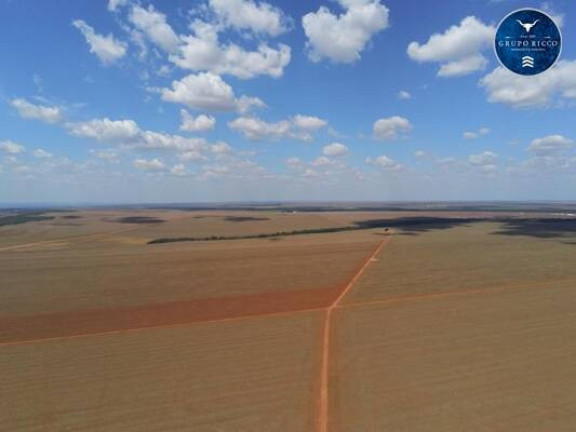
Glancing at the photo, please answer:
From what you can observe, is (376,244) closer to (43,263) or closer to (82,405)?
(43,263)

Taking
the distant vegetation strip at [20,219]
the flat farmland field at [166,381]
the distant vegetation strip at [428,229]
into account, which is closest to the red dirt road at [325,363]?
the flat farmland field at [166,381]

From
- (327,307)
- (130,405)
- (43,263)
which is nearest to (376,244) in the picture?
(327,307)

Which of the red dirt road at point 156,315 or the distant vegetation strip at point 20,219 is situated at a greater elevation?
the distant vegetation strip at point 20,219

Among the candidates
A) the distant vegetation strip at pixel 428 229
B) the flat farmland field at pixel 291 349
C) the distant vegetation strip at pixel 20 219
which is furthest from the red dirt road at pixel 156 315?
the distant vegetation strip at pixel 20 219

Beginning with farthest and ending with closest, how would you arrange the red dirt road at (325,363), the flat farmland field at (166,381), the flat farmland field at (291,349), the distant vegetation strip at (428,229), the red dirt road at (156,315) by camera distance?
the distant vegetation strip at (428,229), the red dirt road at (156,315), the flat farmland field at (291,349), the red dirt road at (325,363), the flat farmland field at (166,381)

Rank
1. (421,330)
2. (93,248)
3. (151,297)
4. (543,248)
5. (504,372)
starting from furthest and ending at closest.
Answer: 1. (93,248)
2. (543,248)
3. (151,297)
4. (421,330)
5. (504,372)

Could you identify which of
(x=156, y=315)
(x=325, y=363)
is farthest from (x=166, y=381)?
(x=156, y=315)

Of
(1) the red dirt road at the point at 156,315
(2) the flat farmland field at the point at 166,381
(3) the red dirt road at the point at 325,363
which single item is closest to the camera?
(2) the flat farmland field at the point at 166,381

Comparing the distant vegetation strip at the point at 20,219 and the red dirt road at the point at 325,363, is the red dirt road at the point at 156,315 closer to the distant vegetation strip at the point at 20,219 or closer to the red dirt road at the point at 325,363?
the red dirt road at the point at 325,363

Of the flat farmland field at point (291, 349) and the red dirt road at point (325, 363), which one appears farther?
the flat farmland field at point (291, 349)
